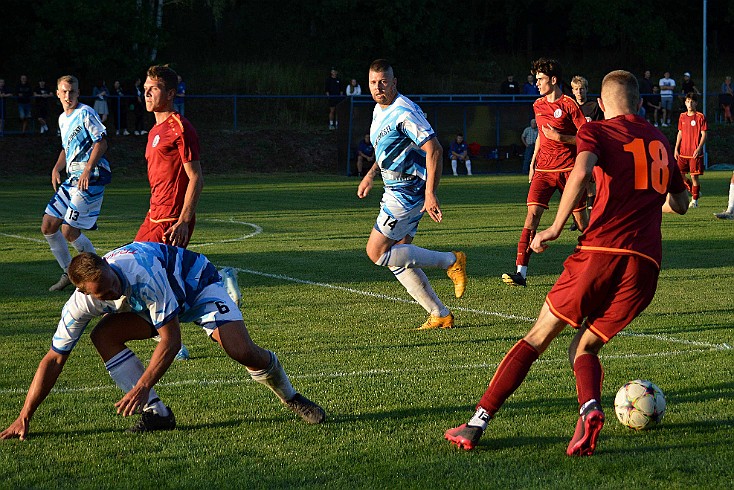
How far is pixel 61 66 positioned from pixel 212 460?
119 feet

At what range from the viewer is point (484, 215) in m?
19.6

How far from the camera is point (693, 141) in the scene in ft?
68.0

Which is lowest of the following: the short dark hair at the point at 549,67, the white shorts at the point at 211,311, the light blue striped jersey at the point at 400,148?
the white shorts at the point at 211,311

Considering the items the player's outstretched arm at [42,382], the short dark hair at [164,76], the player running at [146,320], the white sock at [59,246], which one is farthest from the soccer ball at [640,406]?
the white sock at [59,246]

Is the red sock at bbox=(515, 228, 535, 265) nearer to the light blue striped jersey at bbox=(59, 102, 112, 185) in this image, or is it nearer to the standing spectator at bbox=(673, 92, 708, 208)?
the light blue striped jersey at bbox=(59, 102, 112, 185)

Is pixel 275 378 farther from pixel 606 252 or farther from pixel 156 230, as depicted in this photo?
pixel 156 230

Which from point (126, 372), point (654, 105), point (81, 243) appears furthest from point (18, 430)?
point (654, 105)

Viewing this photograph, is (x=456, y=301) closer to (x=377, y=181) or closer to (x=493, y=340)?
(x=493, y=340)

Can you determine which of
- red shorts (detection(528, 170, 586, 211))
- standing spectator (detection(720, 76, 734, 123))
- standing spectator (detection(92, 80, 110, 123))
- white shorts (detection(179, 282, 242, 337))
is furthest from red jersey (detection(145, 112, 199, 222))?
standing spectator (detection(720, 76, 734, 123))

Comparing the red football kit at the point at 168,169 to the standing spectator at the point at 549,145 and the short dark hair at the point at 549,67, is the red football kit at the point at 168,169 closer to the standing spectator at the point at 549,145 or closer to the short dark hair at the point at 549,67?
the standing spectator at the point at 549,145

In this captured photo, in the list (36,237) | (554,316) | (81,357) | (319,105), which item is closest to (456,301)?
(81,357)

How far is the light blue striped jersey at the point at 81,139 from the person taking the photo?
35.9ft

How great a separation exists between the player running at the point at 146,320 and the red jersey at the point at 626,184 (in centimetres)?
191

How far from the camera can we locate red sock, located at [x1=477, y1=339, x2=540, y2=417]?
5414mm
